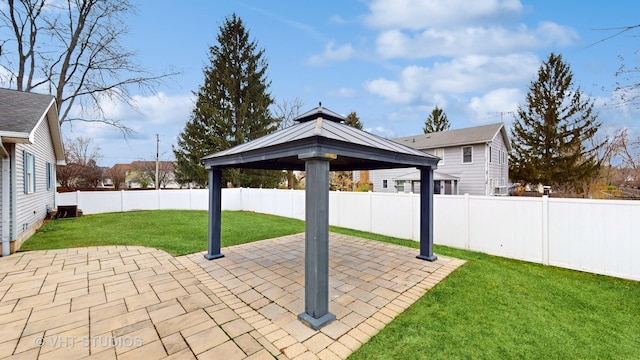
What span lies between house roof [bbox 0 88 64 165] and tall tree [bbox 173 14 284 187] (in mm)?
8370

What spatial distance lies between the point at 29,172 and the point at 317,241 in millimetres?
9238

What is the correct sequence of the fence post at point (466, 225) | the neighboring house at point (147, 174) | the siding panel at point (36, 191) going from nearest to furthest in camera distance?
the fence post at point (466, 225)
the siding panel at point (36, 191)
the neighboring house at point (147, 174)

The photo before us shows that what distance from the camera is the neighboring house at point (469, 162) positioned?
15.9 metres

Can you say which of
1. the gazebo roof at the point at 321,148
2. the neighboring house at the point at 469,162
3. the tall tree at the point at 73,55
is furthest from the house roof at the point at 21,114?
the neighboring house at the point at 469,162

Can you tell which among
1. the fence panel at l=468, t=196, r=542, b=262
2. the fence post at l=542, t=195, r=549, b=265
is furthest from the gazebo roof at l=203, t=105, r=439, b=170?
the fence post at l=542, t=195, r=549, b=265

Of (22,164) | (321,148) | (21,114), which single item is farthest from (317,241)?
(22,164)

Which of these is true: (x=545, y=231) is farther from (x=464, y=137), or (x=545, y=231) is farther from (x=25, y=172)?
(x=464, y=137)

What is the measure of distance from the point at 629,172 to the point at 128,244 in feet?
97.5

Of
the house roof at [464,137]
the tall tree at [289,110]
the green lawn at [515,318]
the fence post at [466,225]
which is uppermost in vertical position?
the tall tree at [289,110]

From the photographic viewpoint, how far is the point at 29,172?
720 cm

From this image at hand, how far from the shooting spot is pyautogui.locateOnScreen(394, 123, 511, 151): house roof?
52.5 ft

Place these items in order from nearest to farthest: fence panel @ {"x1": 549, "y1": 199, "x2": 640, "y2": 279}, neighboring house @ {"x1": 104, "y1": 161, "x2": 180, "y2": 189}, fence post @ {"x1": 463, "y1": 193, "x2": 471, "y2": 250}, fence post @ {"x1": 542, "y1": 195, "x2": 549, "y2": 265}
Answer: fence panel @ {"x1": 549, "y1": 199, "x2": 640, "y2": 279}
fence post @ {"x1": 542, "y1": 195, "x2": 549, "y2": 265}
fence post @ {"x1": 463, "y1": 193, "x2": 471, "y2": 250}
neighboring house @ {"x1": 104, "y1": 161, "x2": 180, "y2": 189}

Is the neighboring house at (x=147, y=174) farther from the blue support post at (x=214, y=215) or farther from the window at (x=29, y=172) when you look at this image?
the blue support post at (x=214, y=215)

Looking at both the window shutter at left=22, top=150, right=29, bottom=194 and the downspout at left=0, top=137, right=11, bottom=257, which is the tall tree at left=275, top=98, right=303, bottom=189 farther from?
the downspout at left=0, top=137, right=11, bottom=257
